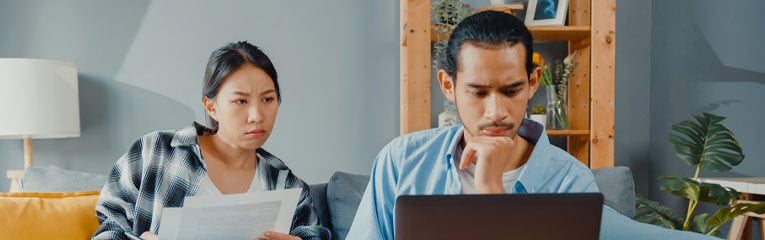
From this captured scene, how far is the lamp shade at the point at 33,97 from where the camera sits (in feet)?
7.59

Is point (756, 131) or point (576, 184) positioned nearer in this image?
point (576, 184)

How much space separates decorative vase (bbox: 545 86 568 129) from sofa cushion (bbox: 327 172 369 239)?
115cm

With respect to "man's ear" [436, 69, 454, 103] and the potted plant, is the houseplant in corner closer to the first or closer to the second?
Answer: the potted plant

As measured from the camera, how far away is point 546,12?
9.21 ft

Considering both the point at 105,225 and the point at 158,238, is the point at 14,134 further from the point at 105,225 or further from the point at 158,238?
the point at 158,238

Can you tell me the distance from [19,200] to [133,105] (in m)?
1.15

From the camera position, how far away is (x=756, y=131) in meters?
2.50

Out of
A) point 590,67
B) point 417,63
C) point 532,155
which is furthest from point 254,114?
point 590,67

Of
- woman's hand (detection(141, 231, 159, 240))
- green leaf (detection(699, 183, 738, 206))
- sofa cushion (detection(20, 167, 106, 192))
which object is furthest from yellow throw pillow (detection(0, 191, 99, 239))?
green leaf (detection(699, 183, 738, 206))

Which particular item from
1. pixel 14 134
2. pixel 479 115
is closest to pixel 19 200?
pixel 14 134

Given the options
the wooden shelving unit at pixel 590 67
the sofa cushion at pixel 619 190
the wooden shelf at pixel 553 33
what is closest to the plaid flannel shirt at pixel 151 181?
the sofa cushion at pixel 619 190

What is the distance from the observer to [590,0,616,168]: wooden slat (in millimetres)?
2656

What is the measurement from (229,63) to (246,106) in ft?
0.34

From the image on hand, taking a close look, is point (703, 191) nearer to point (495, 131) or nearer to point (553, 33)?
point (553, 33)
